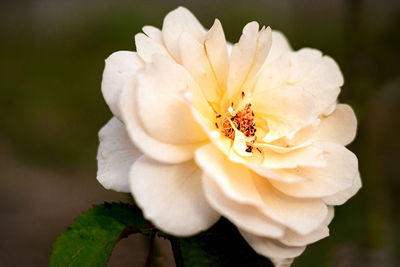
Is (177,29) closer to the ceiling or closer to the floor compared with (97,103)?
closer to the ceiling

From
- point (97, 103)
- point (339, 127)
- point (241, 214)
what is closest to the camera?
point (241, 214)

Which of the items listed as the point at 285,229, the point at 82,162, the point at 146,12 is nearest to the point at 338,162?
the point at 285,229

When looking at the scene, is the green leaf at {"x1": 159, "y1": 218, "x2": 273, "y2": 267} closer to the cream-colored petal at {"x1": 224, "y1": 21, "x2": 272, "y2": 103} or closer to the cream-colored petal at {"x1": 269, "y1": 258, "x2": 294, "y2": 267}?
the cream-colored petal at {"x1": 269, "y1": 258, "x2": 294, "y2": 267}

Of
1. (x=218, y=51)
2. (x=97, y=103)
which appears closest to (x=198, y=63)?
(x=218, y=51)

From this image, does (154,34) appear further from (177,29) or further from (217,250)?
(217,250)

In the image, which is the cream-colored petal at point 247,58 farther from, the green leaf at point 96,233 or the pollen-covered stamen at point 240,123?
the green leaf at point 96,233

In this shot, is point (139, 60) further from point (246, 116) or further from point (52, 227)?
point (52, 227)
